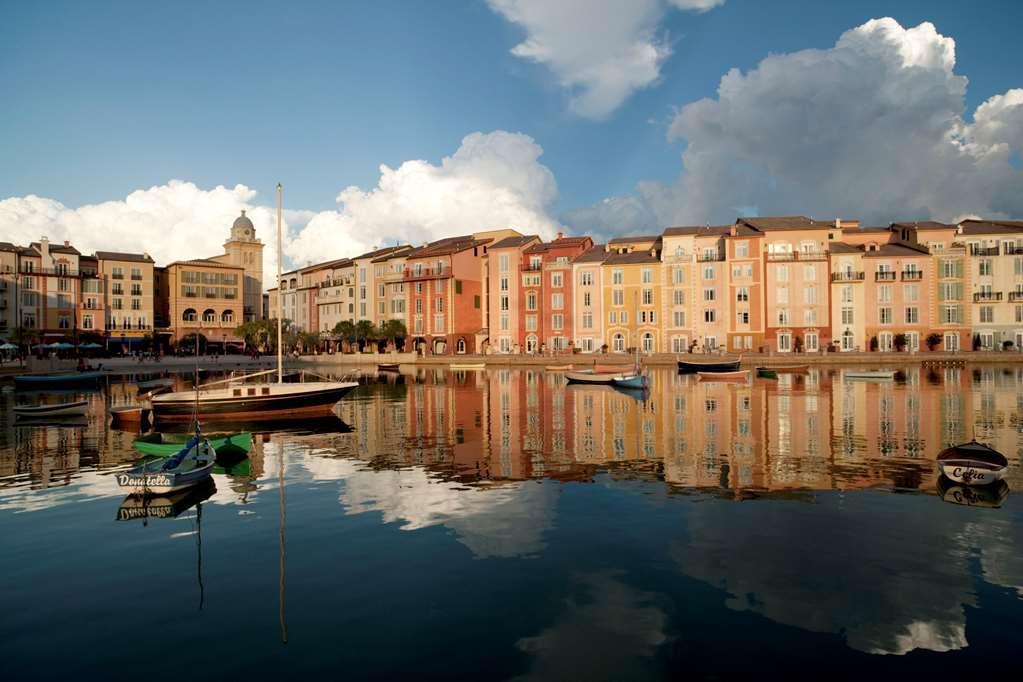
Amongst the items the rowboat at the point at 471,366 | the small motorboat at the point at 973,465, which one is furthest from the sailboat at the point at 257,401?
the rowboat at the point at 471,366

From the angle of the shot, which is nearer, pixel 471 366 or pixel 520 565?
pixel 520 565

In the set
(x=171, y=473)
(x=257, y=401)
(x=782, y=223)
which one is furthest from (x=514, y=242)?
(x=171, y=473)

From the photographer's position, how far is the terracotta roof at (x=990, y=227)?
8150 centimetres

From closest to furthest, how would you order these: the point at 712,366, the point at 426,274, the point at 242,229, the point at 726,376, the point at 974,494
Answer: the point at 974,494 < the point at 726,376 < the point at 712,366 < the point at 426,274 < the point at 242,229

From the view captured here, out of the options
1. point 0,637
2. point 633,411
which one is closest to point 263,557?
point 0,637

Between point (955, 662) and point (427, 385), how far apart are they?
165 feet

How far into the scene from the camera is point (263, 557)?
41.8 feet

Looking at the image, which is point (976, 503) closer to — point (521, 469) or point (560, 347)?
point (521, 469)

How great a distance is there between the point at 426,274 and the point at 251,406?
223ft

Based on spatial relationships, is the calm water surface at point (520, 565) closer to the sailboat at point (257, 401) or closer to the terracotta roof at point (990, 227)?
the sailboat at point (257, 401)

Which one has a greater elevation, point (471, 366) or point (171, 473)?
point (471, 366)

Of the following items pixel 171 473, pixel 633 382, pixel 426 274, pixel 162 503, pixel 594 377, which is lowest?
pixel 162 503

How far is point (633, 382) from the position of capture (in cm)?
4809

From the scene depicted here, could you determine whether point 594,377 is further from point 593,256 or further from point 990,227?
point 990,227
